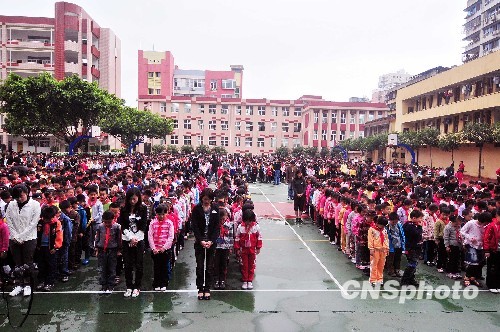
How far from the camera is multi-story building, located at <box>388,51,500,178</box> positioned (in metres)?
28.0

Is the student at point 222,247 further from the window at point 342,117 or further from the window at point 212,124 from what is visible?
the window at point 212,124

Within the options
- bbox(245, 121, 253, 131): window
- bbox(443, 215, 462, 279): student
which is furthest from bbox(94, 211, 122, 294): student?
bbox(245, 121, 253, 131): window

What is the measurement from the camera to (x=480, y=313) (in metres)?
6.54

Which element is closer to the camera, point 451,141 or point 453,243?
point 453,243

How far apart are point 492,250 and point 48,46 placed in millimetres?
48567

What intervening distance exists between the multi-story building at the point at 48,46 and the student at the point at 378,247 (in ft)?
142

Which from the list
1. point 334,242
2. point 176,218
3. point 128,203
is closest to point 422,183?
point 334,242

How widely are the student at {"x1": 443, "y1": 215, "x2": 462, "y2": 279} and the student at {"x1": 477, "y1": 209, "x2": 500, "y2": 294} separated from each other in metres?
0.62

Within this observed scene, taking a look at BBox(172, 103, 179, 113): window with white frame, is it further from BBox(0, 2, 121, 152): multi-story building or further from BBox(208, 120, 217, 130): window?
BBox(0, 2, 121, 152): multi-story building

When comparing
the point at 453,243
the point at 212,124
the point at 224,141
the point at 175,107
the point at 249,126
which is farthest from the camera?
the point at 249,126

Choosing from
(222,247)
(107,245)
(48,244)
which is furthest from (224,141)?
(107,245)

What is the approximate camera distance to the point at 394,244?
8273 mm

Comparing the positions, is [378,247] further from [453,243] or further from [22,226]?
[22,226]

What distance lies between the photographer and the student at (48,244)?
23.5 ft
